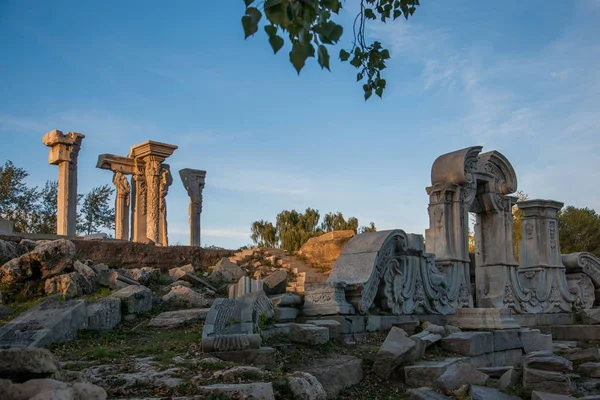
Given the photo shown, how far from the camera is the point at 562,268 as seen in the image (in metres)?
14.1

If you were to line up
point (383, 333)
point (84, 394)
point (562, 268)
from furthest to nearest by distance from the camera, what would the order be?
point (562, 268) → point (383, 333) → point (84, 394)

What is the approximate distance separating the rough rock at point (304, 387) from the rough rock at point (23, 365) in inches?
76.8

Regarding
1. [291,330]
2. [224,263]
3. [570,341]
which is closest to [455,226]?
[570,341]

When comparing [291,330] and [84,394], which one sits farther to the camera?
[291,330]

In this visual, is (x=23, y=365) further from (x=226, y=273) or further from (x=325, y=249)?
(x=325, y=249)

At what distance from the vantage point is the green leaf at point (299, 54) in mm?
3600

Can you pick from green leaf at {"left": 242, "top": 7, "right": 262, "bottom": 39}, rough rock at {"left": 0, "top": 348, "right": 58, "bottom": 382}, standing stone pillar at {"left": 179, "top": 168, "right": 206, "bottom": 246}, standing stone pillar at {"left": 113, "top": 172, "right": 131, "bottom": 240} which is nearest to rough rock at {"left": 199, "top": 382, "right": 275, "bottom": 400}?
rough rock at {"left": 0, "top": 348, "right": 58, "bottom": 382}

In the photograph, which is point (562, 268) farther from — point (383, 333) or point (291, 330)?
point (291, 330)

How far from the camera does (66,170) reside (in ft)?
75.9

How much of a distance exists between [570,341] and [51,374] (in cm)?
1032

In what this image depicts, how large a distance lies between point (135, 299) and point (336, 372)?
143 inches

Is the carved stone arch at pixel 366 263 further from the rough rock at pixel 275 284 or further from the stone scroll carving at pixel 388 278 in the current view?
the rough rock at pixel 275 284

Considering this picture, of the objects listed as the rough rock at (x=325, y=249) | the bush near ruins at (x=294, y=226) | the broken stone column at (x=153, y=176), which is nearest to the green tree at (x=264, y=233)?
the bush near ruins at (x=294, y=226)

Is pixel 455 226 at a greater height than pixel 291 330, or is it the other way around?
pixel 455 226
